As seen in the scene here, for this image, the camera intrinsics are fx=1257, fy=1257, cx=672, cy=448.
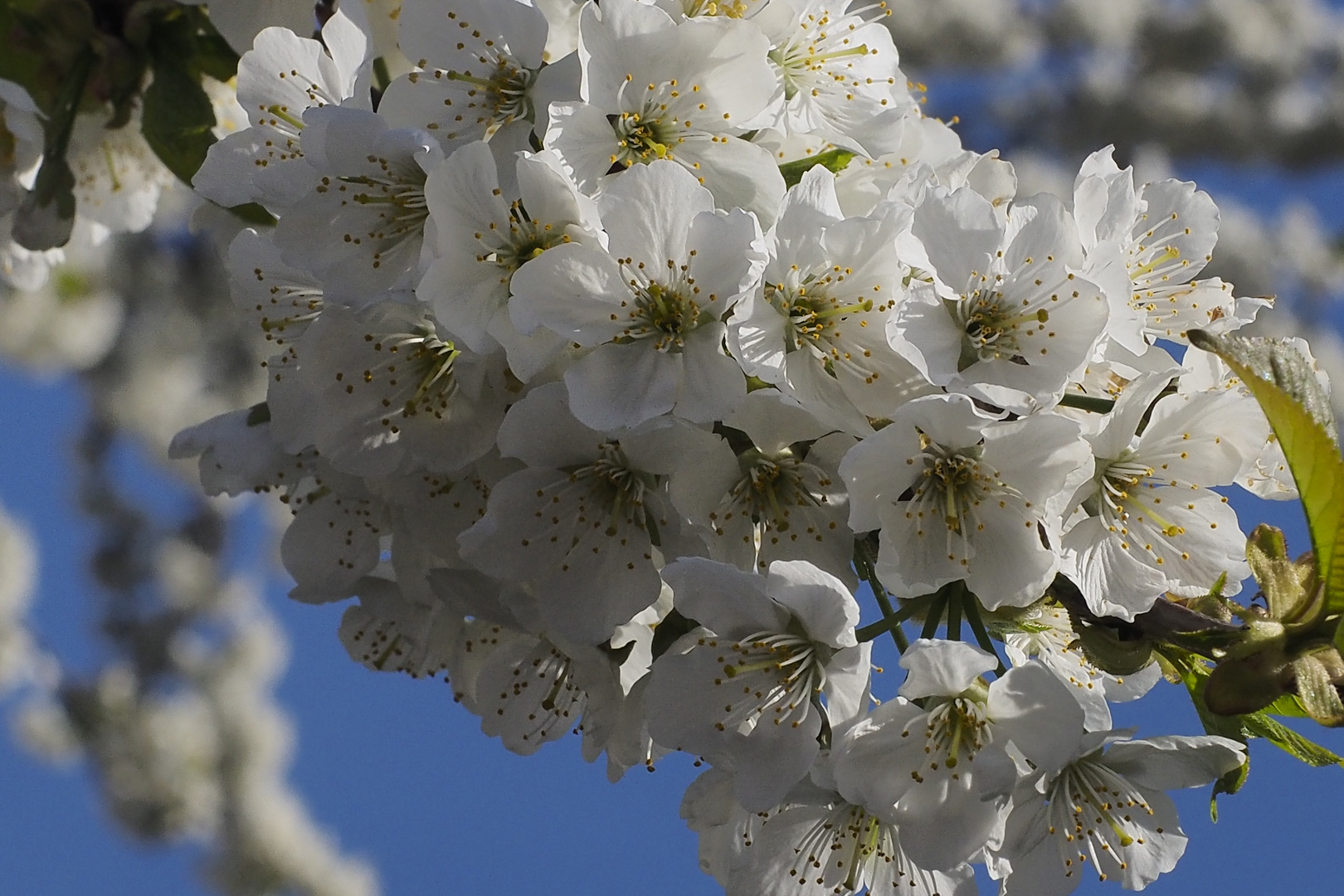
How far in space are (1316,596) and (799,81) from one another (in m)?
0.55

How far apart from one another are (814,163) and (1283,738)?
0.53 meters

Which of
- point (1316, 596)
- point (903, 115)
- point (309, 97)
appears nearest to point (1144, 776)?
point (1316, 596)

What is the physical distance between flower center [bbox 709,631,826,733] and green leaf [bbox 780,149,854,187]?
1.16 feet

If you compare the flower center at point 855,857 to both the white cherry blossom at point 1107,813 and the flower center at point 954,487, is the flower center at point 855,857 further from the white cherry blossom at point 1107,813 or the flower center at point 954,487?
the flower center at point 954,487

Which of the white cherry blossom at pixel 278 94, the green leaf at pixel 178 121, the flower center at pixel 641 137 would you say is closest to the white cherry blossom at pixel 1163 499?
the flower center at pixel 641 137

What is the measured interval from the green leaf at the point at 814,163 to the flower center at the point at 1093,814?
48 centimetres

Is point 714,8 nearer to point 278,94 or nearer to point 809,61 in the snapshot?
point 809,61

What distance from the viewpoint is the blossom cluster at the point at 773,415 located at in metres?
0.81

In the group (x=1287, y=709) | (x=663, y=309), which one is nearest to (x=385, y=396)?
(x=663, y=309)

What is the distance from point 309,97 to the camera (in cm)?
104

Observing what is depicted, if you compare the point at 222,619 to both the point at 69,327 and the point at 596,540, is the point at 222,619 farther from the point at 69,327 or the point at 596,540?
the point at 596,540

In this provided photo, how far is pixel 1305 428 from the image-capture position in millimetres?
756

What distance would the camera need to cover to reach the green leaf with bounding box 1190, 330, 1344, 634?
75cm

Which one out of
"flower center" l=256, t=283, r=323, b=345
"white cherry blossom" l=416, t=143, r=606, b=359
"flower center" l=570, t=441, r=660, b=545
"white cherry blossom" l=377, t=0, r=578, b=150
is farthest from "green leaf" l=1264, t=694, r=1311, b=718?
"flower center" l=256, t=283, r=323, b=345
